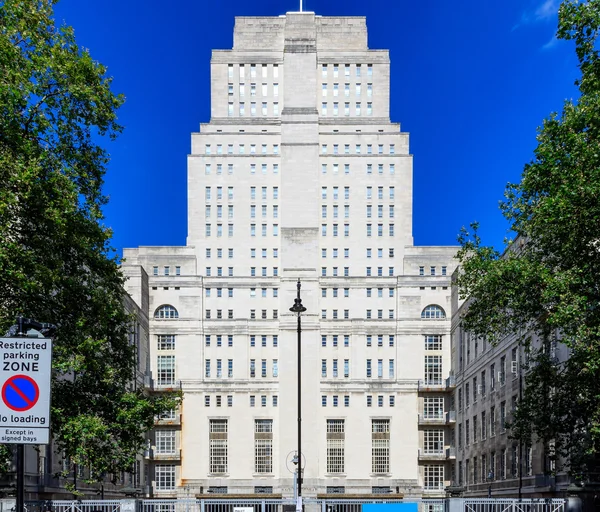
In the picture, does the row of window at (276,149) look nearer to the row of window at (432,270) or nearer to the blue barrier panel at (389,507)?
the row of window at (432,270)

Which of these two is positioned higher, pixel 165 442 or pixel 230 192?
pixel 230 192

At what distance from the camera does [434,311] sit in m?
101

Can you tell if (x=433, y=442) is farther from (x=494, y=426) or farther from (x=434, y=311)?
(x=494, y=426)

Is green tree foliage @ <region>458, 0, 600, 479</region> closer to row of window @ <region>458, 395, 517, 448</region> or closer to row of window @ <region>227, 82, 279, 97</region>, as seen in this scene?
row of window @ <region>458, 395, 517, 448</region>

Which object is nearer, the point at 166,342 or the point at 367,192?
the point at 166,342

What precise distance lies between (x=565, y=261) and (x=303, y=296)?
72502 mm

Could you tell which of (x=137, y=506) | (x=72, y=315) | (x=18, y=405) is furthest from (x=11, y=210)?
(x=18, y=405)

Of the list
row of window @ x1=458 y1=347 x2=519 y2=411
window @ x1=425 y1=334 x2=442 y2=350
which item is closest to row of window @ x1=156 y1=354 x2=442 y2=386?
window @ x1=425 y1=334 x2=442 y2=350

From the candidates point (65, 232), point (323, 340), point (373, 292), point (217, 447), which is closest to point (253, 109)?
point (373, 292)

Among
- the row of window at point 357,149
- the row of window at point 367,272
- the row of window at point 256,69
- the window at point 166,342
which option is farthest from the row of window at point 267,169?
the window at point 166,342

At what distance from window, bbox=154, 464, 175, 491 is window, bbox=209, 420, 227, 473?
15.8ft

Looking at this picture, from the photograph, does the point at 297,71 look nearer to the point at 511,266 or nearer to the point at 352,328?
the point at 352,328

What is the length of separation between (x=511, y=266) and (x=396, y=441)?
70.1 metres

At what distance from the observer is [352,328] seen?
101500 mm
